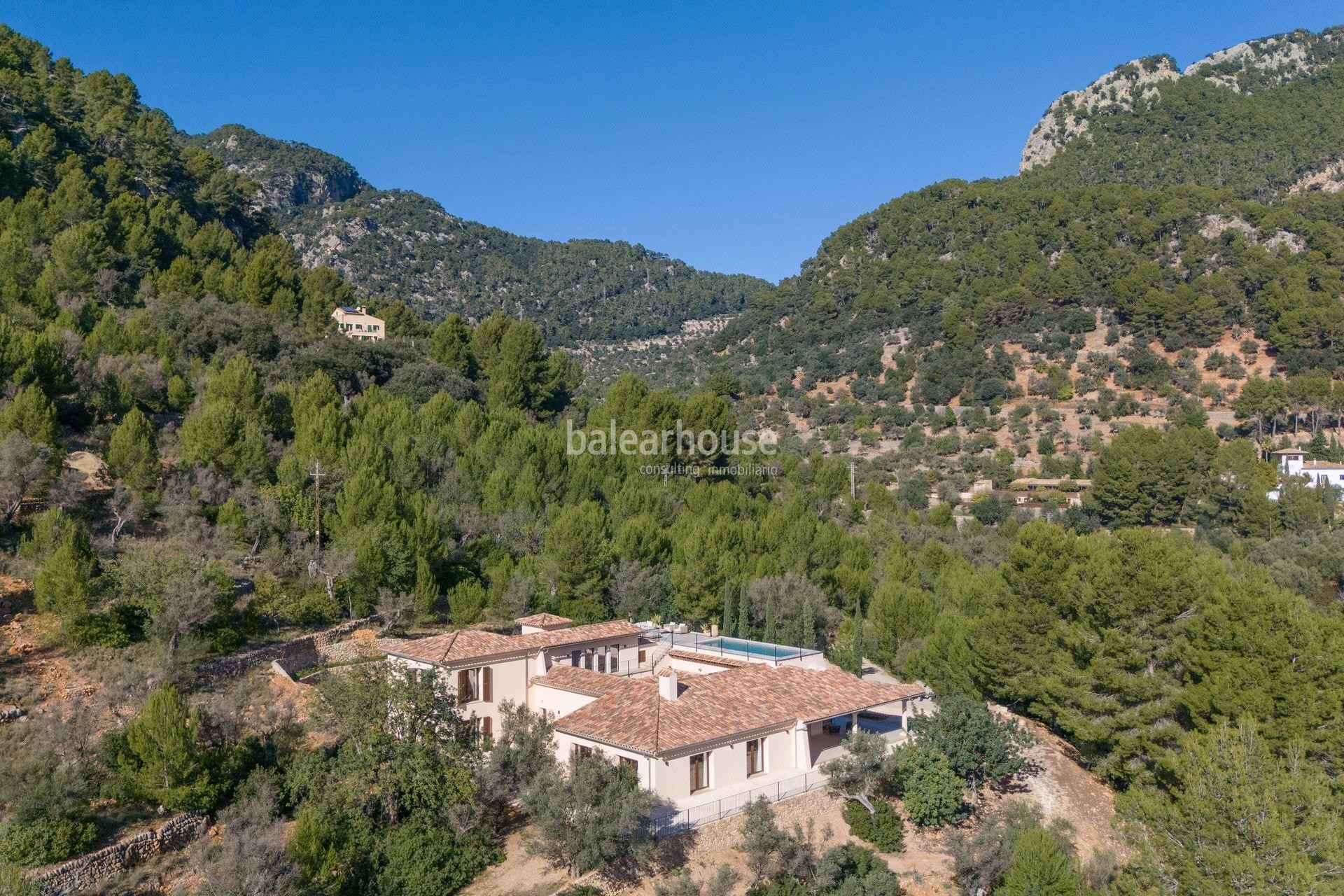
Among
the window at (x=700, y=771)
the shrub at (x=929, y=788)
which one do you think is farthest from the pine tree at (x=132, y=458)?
the shrub at (x=929, y=788)

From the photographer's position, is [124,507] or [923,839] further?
[124,507]

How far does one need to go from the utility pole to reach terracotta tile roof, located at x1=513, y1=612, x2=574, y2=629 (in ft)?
19.8

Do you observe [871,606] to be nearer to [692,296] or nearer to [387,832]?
[387,832]

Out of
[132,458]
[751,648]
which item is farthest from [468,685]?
[132,458]

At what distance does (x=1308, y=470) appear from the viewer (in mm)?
50062

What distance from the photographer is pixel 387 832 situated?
16062 millimetres

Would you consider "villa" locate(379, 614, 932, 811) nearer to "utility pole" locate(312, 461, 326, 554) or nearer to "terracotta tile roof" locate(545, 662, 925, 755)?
"terracotta tile roof" locate(545, 662, 925, 755)

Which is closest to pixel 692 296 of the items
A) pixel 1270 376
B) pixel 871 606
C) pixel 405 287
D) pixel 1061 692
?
pixel 405 287

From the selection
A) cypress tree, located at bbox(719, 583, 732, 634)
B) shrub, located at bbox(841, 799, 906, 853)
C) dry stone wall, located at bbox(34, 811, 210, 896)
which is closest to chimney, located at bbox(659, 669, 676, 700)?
shrub, located at bbox(841, 799, 906, 853)

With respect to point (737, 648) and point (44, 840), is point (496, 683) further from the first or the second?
point (44, 840)

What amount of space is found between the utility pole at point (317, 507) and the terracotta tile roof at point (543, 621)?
6028mm

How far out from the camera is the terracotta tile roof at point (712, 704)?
58.4ft

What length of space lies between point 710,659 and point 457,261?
8836 centimetres

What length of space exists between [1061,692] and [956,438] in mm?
40471
